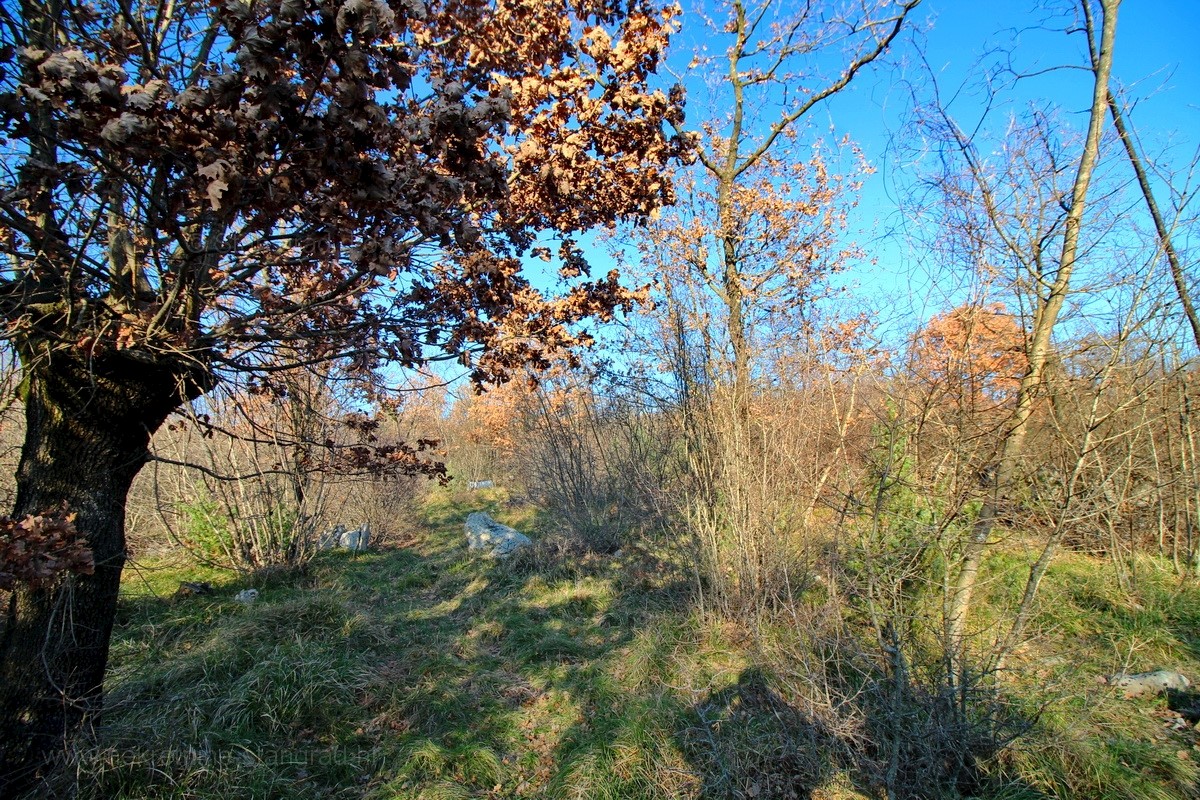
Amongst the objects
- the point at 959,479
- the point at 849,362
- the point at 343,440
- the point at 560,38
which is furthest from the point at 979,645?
the point at 343,440

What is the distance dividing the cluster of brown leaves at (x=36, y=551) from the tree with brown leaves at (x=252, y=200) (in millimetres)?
701

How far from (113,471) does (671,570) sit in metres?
4.96

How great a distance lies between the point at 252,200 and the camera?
1.75 meters

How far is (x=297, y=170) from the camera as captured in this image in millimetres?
1777

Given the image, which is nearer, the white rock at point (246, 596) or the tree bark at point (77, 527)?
the tree bark at point (77, 527)

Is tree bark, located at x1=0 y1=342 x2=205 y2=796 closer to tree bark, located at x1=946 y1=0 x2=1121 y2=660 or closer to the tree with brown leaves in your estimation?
the tree with brown leaves

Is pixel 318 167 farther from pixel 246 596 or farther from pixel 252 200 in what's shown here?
pixel 246 596

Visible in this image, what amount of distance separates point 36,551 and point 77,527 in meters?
0.91

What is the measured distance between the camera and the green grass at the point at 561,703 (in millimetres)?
2848

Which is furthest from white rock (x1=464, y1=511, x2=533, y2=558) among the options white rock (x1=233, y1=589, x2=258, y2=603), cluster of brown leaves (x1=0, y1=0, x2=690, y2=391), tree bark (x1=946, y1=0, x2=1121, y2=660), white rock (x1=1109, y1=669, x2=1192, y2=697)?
white rock (x1=1109, y1=669, x2=1192, y2=697)

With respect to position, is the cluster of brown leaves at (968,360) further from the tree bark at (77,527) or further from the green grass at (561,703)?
the tree bark at (77,527)

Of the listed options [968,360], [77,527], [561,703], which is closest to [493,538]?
[561,703]

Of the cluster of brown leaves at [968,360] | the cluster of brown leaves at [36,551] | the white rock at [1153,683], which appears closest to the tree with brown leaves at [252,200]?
the cluster of brown leaves at [36,551]

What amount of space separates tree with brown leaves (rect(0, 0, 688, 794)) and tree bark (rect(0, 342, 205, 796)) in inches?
0.4
